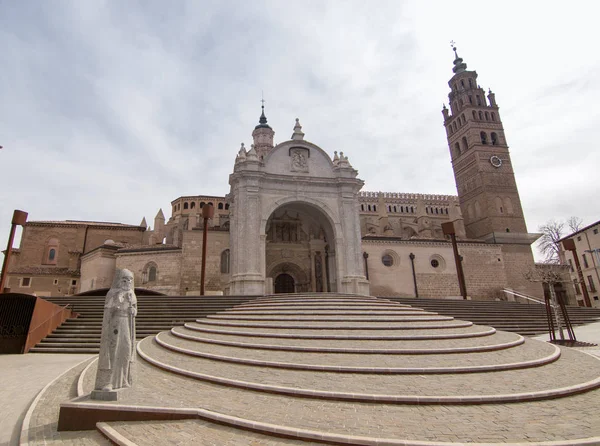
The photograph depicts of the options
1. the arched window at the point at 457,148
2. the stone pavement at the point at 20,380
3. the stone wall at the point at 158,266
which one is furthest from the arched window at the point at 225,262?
the arched window at the point at 457,148

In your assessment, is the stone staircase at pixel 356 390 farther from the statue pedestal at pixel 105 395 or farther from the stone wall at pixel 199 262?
the stone wall at pixel 199 262

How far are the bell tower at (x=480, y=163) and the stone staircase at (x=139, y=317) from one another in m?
39.7

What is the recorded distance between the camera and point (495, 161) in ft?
158

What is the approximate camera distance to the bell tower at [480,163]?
146 ft

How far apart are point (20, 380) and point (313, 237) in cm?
1845

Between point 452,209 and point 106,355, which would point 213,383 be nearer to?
point 106,355

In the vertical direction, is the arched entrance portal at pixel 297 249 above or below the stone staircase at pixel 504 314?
above

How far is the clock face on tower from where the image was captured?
4792cm

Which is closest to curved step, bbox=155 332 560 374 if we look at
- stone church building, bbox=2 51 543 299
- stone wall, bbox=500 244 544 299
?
stone church building, bbox=2 51 543 299

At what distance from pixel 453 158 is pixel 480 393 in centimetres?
5436

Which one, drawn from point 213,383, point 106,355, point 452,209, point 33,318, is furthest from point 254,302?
point 452,209

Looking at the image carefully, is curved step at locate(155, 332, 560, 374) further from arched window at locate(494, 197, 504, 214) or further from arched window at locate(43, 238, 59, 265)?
arched window at locate(494, 197, 504, 214)

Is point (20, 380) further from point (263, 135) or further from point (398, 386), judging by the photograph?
point (263, 135)

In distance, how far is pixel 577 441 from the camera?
3.62 m
